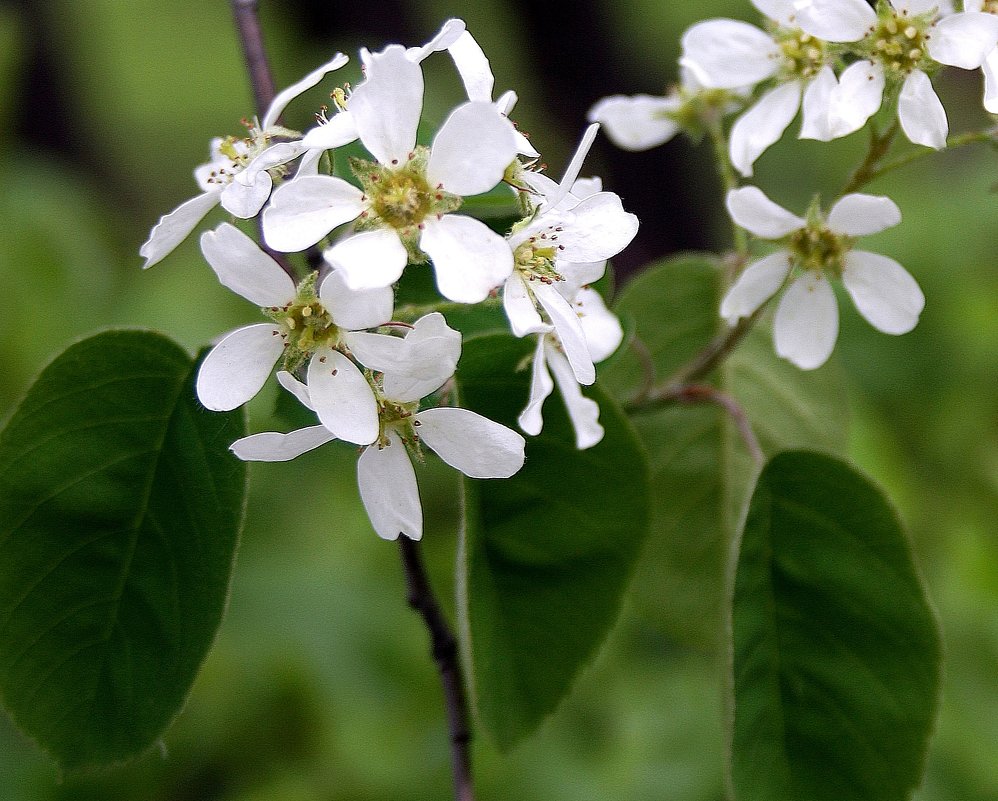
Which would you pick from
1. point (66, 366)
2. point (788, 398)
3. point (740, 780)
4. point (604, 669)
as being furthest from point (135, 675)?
point (604, 669)

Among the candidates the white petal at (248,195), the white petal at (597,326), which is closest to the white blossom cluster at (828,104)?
the white petal at (597,326)

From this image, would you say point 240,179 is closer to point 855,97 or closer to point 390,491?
point 390,491

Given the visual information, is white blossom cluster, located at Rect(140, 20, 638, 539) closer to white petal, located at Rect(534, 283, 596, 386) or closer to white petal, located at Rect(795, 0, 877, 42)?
white petal, located at Rect(534, 283, 596, 386)

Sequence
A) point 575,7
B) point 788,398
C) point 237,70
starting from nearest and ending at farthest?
point 788,398 → point 575,7 → point 237,70

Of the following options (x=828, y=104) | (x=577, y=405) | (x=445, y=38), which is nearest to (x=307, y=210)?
(x=445, y=38)

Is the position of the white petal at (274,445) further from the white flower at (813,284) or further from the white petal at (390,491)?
the white flower at (813,284)

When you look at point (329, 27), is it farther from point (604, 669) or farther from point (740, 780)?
point (740, 780)

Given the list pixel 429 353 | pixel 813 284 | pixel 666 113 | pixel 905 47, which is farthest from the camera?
pixel 666 113
